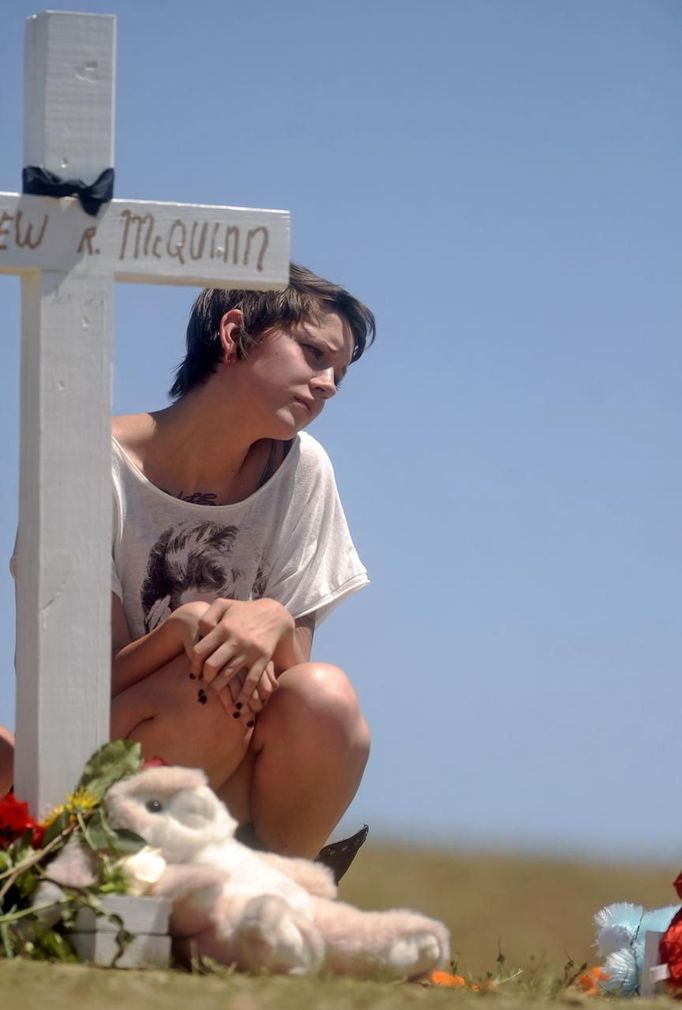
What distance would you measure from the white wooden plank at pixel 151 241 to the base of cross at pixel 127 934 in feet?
3.63

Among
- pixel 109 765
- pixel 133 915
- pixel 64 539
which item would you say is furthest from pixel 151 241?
pixel 133 915

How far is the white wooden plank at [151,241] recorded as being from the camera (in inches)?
107

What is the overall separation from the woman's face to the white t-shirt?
0.21 metres

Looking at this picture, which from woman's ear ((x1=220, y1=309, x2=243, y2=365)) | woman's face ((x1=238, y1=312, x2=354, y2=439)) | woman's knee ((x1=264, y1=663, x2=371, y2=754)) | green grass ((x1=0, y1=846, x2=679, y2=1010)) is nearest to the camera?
green grass ((x1=0, y1=846, x2=679, y2=1010))

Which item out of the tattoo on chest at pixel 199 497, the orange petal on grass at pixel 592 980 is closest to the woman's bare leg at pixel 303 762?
the tattoo on chest at pixel 199 497

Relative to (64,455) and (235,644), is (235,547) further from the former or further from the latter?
(64,455)

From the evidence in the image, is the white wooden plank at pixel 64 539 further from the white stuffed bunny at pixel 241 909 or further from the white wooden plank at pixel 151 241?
the white stuffed bunny at pixel 241 909

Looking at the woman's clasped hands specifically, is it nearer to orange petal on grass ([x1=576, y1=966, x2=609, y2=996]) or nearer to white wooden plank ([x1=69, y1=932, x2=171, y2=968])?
white wooden plank ([x1=69, y1=932, x2=171, y2=968])

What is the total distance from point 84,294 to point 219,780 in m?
1.09

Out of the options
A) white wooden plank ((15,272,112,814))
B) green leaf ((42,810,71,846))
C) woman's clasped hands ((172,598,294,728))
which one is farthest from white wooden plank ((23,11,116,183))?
green leaf ((42,810,71,846))

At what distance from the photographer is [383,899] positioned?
908cm

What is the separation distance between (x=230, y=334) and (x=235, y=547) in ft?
1.57

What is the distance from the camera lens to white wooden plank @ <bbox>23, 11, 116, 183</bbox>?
108 inches

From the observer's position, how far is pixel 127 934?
2.33 metres
